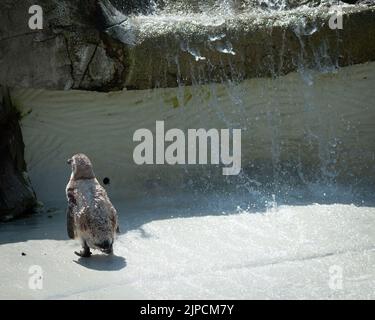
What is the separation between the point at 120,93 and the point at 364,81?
213 centimetres

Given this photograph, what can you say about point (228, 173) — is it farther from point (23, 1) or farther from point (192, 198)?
point (23, 1)

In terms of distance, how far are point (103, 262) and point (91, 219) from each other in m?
0.28

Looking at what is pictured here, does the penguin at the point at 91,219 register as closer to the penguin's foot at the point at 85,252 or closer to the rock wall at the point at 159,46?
the penguin's foot at the point at 85,252

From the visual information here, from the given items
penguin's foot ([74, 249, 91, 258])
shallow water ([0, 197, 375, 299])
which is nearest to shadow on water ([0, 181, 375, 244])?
shallow water ([0, 197, 375, 299])

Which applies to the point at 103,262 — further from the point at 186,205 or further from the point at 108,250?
the point at 186,205

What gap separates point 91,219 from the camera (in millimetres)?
5281

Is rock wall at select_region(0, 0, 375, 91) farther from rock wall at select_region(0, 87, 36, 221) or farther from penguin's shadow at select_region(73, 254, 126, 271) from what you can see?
penguin's shadow at select_region(73, 254, 126, 271)

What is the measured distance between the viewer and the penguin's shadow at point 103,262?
16.9 feet

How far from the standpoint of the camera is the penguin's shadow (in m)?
5.14

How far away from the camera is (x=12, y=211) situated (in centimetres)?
645

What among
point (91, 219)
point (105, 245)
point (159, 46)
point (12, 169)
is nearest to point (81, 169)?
point (91, 219)

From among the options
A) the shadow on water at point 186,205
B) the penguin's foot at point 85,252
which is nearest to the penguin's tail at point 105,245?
the penguin's foot at point 85,252
